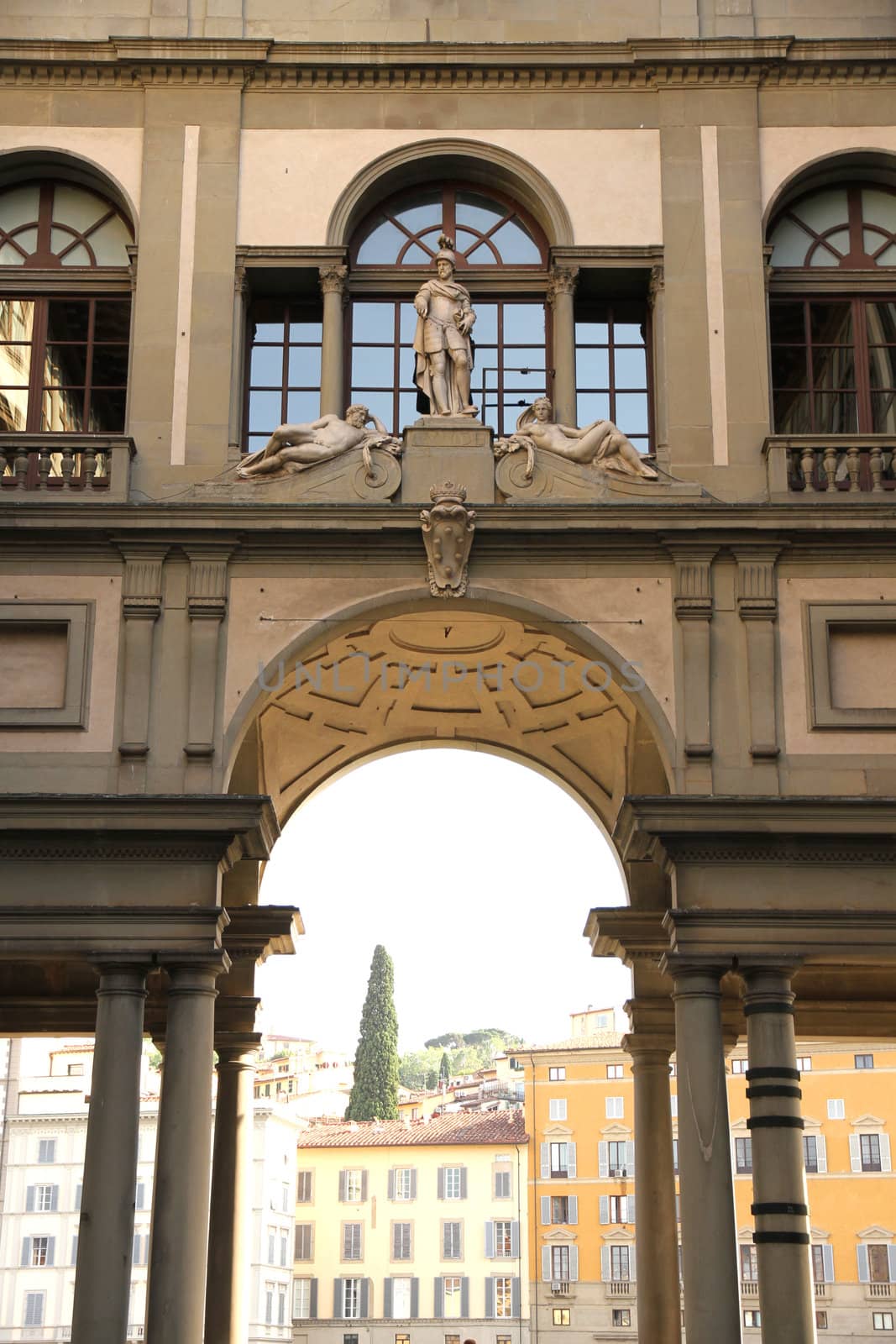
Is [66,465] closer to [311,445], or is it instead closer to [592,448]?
[311,445]

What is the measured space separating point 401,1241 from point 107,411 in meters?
47.3

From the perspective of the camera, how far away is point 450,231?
22.3 m

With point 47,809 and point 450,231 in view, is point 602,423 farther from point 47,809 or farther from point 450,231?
point 47,809

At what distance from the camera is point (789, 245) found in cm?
2222

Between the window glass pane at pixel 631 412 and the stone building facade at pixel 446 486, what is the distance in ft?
0.22

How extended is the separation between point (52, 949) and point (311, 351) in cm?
730

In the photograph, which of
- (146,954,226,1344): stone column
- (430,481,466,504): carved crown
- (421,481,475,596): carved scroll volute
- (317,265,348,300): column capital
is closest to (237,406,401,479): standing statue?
(430,481,466,504): carved crown

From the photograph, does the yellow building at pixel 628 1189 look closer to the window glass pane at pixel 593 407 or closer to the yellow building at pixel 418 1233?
the yellow building at pixel 418 1233

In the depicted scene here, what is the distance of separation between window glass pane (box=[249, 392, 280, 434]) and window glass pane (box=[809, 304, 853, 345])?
6069mm


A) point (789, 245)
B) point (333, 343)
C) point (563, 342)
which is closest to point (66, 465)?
point (333, 343)

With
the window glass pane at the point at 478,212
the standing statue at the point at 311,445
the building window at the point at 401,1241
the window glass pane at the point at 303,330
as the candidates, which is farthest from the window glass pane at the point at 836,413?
the building window at the point at 401,1241

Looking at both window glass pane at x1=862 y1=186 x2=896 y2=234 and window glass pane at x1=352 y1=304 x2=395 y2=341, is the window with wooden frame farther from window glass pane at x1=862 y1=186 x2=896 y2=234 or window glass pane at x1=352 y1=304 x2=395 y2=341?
window glass pane at x1=862 y1=186 x2=896 y2=234

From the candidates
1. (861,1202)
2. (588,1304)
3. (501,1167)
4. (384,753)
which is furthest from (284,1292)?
(384,753)

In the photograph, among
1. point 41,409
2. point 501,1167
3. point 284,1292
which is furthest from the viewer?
point 284,1292
